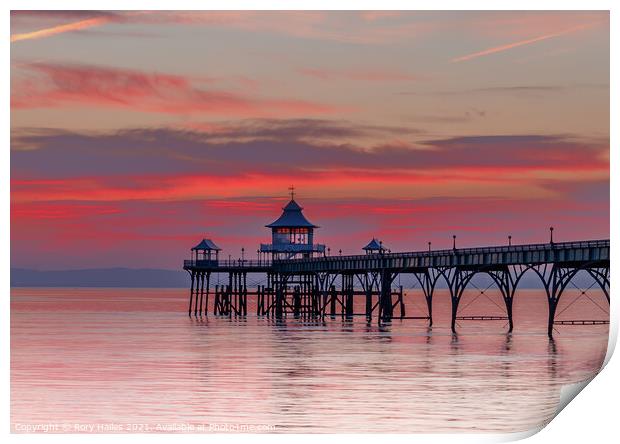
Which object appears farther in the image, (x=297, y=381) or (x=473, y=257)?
(x=473, y=257)

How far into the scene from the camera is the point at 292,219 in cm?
11400

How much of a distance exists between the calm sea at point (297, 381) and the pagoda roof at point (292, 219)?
3417 centimetres

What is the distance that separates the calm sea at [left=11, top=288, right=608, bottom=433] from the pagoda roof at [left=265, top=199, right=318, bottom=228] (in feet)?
112

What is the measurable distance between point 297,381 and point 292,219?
6634 cm

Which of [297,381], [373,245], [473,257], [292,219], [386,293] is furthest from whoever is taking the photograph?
[373,245]

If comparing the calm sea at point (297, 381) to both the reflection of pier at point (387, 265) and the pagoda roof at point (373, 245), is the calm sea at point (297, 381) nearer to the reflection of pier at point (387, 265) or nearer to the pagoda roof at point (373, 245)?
the reflection of pier at point (387, 265)

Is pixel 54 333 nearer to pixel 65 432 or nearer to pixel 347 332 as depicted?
pixel 347 332

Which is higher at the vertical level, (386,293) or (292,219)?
(292,219)

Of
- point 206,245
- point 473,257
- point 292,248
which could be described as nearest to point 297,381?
point 473,257

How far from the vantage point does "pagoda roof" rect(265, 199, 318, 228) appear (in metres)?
114

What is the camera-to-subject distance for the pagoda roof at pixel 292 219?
114 m

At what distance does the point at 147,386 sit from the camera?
4659 cm

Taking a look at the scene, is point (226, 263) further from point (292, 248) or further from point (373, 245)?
point (373, 245)
